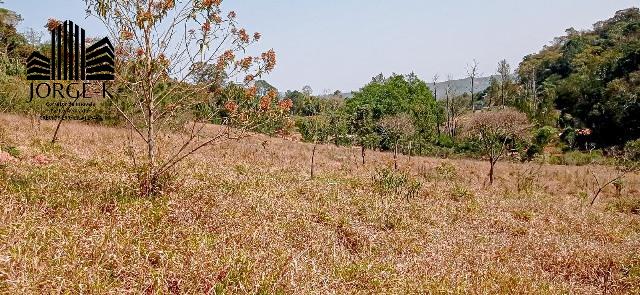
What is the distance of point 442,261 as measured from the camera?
6449 millimetres

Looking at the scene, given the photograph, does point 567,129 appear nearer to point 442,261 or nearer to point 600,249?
point 600,249

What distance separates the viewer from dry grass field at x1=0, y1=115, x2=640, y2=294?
13.8ft

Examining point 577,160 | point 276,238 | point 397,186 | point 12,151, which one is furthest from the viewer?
point 577,160

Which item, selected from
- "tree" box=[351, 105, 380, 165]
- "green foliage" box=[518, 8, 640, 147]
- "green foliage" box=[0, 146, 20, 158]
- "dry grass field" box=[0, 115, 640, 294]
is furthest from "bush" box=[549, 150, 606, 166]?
"green foliage" box=[0, 146, 20, 158]

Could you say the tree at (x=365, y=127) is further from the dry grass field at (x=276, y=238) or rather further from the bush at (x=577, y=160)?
the dry grass field at (x=276, y=238)

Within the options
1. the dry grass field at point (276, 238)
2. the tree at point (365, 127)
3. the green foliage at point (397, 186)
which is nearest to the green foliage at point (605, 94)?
the tree at point (365, 127)

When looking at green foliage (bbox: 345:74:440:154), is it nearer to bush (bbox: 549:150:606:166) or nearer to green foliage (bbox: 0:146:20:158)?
bush (bbox: 549:150:606:166)

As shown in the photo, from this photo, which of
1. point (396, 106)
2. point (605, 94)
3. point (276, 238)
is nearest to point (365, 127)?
point (396, 106)

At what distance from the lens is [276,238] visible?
20.7 ft

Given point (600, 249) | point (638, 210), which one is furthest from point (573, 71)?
point (600, 249)

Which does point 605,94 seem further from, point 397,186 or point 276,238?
point 276,238

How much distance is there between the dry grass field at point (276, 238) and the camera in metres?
4.19

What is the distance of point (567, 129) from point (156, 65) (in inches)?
2326

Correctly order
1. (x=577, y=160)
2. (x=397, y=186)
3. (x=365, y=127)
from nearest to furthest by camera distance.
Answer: (x=397, y=186)
(x=577, y=160)
(x=365, y=127)
